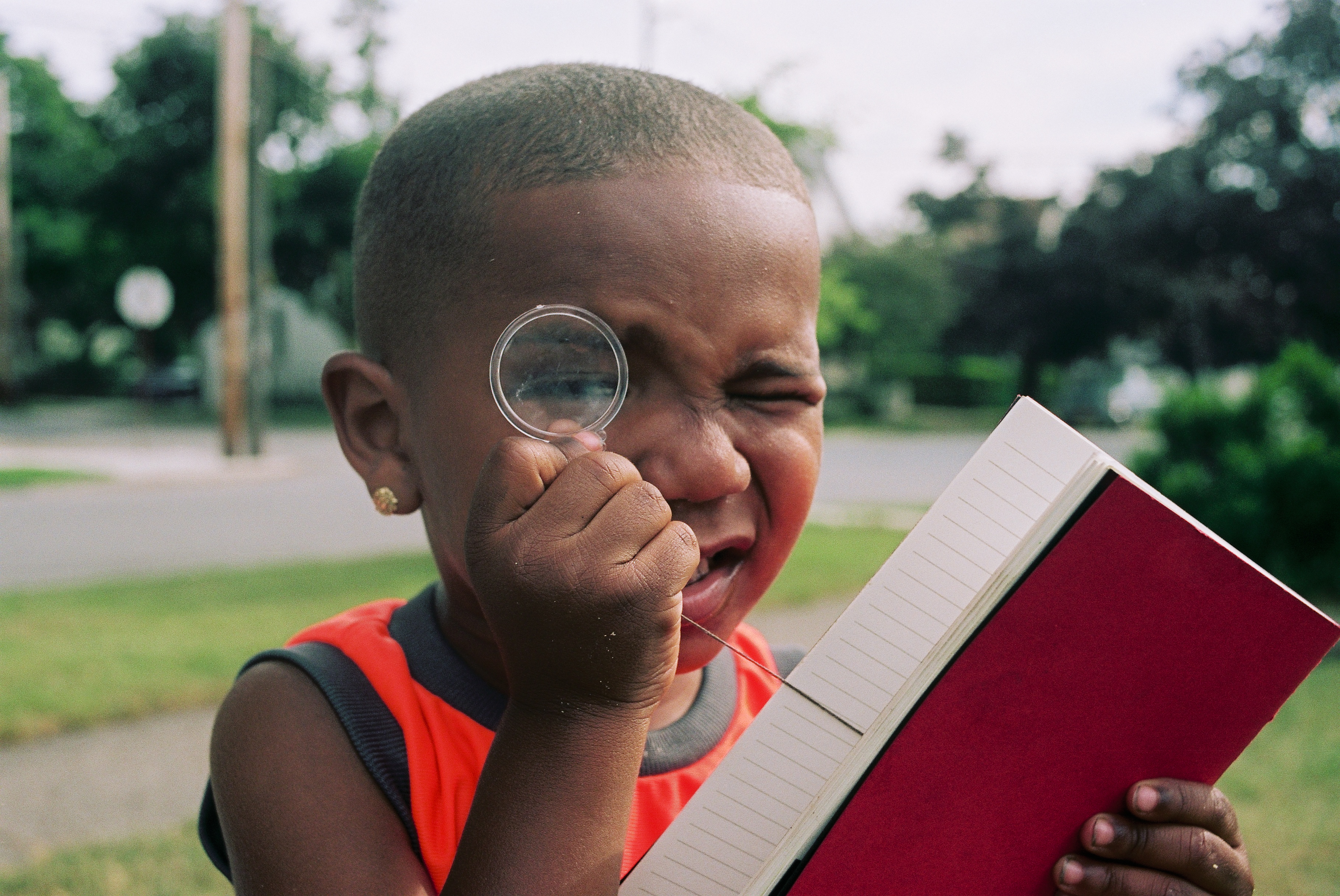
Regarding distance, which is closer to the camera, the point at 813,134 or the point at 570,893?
the point at 570,893

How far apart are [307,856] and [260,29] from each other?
27978mm

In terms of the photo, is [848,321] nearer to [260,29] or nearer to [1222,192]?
[1222,192]

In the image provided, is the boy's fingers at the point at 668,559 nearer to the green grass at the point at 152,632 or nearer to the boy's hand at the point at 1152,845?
the boy's hand at the point at 1152,845

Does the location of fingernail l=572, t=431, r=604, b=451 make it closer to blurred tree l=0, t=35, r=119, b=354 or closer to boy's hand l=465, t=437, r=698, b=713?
boy's hand l=465, t=437, r=698, b=713

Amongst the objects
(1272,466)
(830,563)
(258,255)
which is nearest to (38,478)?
(258,255)

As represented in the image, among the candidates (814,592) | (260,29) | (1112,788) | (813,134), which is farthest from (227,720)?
(260,29)

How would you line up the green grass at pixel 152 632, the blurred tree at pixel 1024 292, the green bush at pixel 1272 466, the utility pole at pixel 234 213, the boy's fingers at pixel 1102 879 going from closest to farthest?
1. the boy's fingers at pixel 1102 879
2. the green grass at pixel 152 632
3. the green bush at pixel 1272 466
4. the utility pole at pixel 234 213
5. the blurred tree at pixel 1024 292

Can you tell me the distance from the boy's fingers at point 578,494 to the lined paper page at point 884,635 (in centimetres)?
22

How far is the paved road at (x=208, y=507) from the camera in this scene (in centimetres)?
815

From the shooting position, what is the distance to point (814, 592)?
6395 millimetres

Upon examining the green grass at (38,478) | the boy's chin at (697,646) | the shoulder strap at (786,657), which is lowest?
the green grass at (38,478)

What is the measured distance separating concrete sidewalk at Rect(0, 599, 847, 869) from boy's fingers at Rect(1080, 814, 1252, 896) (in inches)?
78.7

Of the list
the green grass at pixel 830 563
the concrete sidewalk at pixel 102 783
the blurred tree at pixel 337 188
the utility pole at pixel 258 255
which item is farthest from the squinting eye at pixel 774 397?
the blurred tree at pixel 337 188

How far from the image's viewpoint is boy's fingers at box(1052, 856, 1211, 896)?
3.29 feet
